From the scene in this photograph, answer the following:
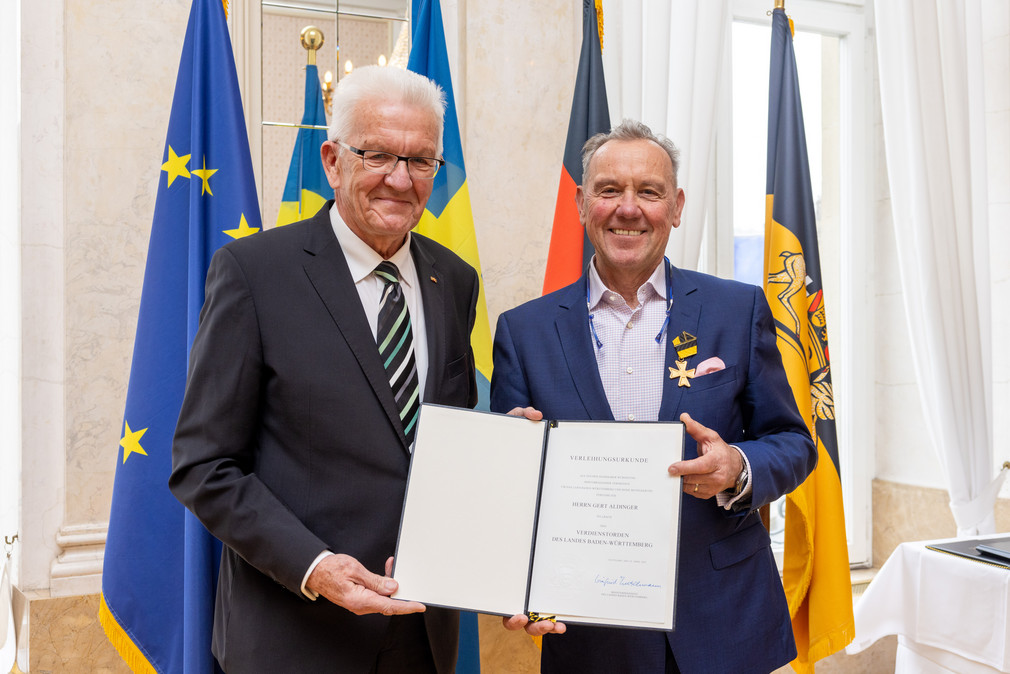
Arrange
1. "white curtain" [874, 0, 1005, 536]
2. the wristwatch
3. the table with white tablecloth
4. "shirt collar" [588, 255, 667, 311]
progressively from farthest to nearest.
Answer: "white curtain" [874, 0, 1005, 536], the table with white tablecloth, "shirt collar" [588, 255, 667, 311], the wristwatch

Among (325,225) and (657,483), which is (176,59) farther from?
(657,483)

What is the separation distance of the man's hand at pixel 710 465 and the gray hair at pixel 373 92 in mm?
924

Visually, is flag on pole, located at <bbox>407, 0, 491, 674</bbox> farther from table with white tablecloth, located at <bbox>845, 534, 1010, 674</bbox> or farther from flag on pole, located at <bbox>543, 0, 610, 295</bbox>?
table with white tablecloth, located at <bbox>845, 534, 1010, 674</bbox>

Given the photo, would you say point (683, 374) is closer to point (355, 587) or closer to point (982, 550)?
point (355, 587)

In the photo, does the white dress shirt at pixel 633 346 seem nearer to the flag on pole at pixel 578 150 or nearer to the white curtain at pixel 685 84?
the flag on pole at pixel 578 150

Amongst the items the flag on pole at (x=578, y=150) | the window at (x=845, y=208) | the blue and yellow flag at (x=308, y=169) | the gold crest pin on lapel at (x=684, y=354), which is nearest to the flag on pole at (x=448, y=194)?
the flag on pole at (x=578, y=150)

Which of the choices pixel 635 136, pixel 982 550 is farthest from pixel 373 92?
pixel 982 550

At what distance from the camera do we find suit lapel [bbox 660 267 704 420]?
174 cm

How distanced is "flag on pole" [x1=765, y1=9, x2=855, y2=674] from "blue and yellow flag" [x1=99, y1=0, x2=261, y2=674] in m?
2.02

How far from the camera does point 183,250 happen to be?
246 cm

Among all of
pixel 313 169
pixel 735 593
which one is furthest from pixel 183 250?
pixel 735 593

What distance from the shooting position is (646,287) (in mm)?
A: 1919

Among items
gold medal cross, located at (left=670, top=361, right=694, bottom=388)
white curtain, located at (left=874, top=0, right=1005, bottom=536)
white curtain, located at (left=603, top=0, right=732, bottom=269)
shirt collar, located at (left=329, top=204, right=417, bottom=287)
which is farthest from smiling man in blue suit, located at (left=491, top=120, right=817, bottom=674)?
white curtain, located at (left=874, top=0, right=1005, bottom=536)

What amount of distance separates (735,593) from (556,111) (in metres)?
2.08
